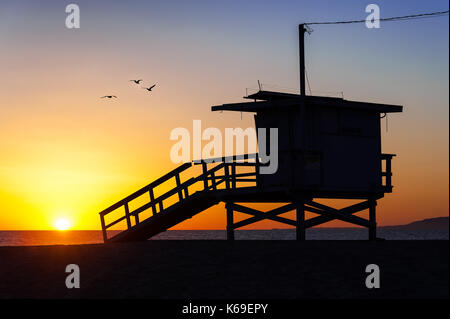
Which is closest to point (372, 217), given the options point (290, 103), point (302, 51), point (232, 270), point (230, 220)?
point (230, 220)

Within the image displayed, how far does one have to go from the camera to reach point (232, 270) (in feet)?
69.5

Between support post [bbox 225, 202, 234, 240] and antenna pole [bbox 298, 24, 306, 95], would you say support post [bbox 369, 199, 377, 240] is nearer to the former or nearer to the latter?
support post [bbox 225, 202, 234, 240]

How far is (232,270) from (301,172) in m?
6.66

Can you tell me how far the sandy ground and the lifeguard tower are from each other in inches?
175

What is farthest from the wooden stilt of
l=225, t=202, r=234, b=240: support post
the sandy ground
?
the sandy ground

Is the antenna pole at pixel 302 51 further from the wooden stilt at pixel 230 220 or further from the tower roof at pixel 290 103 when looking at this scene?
the wooden stilt at pixel 230 220

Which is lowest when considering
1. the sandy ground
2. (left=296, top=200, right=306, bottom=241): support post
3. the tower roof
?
the sandy ground

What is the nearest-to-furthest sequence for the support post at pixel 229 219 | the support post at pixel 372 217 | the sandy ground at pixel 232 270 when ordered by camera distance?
the sandy ground at pixel 232 270 < the support post at pixel 229 219 < the support post at pixel 372 217

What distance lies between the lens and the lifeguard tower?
2750cm

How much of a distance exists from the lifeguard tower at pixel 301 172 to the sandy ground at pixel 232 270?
444cm

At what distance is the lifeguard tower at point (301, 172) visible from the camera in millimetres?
27500

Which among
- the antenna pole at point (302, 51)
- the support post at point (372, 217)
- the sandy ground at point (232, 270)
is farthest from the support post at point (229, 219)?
the sandy ground at point (232, 270)
